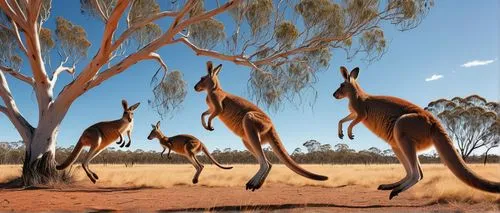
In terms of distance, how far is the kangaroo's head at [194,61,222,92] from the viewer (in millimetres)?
5633

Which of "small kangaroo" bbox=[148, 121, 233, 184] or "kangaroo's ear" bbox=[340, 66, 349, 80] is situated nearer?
"kangaroo's ear" bbox=[340, 66, 349, 80]

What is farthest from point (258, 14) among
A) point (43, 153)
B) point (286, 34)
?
point (43, 153)

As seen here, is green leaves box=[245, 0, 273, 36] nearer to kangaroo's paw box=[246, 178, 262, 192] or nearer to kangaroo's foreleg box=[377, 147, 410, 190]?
kangaroo's paw box=[246, 178, 262, 192]

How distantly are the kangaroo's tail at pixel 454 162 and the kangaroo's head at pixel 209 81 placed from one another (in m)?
2.54

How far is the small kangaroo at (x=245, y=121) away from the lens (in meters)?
5.25

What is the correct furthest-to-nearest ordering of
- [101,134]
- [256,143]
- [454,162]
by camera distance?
[101,134]
[256,143]
[454,162]

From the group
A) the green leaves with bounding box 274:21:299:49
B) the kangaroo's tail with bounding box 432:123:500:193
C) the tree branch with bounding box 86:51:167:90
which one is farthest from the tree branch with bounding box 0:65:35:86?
the kangaroo's tail with bounding box 432:123:500:193

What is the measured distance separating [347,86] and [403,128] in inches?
29.9

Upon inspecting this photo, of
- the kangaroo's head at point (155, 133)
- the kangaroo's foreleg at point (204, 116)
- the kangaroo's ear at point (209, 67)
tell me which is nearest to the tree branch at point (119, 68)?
the kangaroo's head at point (155, 133)

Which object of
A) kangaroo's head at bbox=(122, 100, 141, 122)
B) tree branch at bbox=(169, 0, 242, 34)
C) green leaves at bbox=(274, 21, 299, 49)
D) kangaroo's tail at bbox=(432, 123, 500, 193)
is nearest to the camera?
kangaroo's tail at bbox=(432, 123, 500, 193)

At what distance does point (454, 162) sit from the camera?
4551 mm

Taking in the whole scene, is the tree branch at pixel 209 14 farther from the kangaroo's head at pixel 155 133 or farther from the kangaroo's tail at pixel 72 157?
the kangaroo's tail at pixel 72 157

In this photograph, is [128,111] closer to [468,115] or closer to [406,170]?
[406,170]

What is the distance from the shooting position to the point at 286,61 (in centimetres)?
1129
